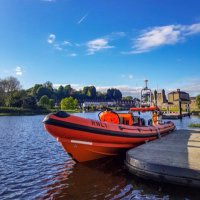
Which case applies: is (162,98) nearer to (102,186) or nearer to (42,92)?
(42,92)

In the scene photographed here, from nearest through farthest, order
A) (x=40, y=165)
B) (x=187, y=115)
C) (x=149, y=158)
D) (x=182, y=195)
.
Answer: (x=182, y=195), (x=149, y=158), (x=40, y=165), (x=187, y=115)

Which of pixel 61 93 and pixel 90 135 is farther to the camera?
pixel 61 93

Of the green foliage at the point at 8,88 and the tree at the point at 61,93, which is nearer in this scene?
the green foliage at the point at 8,88

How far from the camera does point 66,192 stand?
9.74 m

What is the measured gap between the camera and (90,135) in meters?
12.5

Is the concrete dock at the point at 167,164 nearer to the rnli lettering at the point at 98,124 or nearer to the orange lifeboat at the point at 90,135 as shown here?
the orange lifeboat at the point at 90,135

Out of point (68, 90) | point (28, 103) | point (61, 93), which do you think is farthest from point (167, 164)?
point (68, 90)

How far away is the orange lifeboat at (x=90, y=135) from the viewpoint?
471 inches

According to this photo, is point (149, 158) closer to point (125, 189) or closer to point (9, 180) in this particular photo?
point (125, 189)

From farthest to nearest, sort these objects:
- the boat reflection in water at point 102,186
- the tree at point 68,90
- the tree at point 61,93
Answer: the tree at point 68,90 < the tree at point 61,93 < the boat reflection in water at point 102,186

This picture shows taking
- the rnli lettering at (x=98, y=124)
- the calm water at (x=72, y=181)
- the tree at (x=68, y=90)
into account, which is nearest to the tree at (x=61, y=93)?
the tree at (x=68, y=90)

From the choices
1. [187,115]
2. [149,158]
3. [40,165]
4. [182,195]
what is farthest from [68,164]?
[187,115]

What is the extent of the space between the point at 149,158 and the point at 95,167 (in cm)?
347

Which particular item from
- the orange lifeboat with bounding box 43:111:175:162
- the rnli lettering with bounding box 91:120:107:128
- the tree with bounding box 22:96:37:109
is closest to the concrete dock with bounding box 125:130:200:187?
the orange lifeboat with bounding box 43:111:175:162
